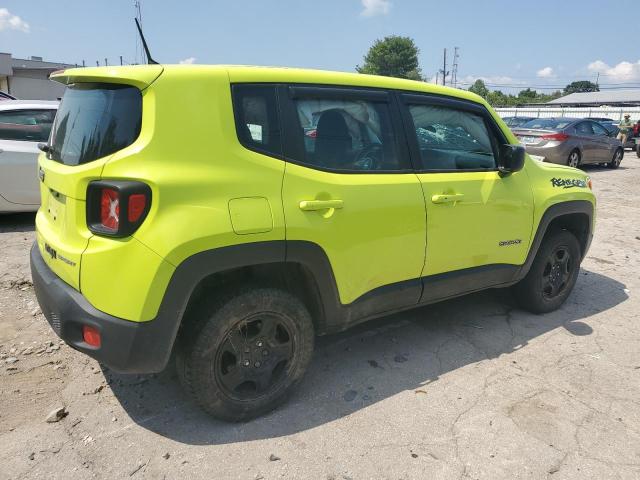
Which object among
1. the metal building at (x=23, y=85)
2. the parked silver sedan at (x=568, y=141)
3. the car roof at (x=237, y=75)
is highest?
the metal building at (x=23, y=85)

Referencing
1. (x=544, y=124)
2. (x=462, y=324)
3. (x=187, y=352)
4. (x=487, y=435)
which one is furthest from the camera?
(x=544, y=124)

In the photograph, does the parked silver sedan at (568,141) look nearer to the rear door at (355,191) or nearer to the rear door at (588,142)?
the rear door at (588,142)

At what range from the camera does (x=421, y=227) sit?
3.07 m

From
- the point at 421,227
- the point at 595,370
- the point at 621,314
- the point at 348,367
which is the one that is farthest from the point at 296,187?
the point at 621,314

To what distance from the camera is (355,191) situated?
108 inches

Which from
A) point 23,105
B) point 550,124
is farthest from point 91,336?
point 550,124

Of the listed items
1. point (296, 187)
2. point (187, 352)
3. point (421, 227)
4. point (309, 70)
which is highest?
point (309, 70)

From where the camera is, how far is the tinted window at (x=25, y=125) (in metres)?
6.20

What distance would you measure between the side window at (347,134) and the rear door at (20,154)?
4928 mm

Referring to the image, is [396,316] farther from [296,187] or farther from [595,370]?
[296,187]

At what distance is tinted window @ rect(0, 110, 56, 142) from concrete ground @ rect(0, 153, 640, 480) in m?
2.98

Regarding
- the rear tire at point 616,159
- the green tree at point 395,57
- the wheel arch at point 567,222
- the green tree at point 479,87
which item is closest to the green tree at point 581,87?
the green tree at point 479,87

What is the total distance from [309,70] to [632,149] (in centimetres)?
2644

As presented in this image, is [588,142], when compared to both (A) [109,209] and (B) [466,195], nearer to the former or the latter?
(B) [466,195]
